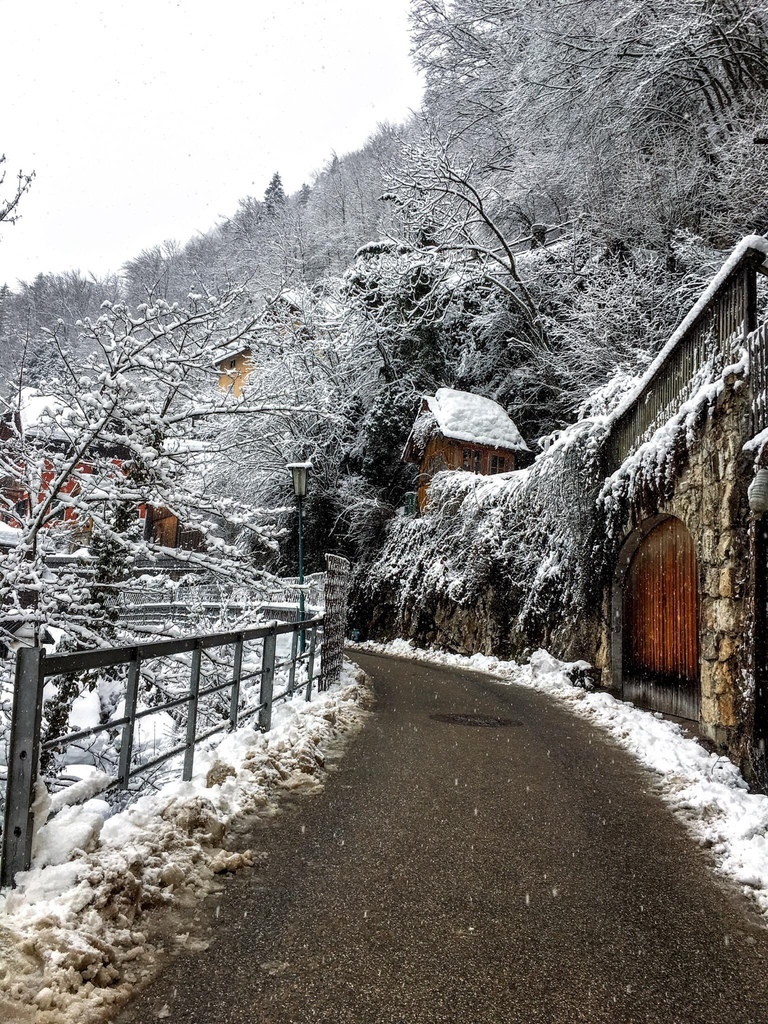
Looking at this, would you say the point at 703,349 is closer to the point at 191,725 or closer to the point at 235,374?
the point at 235,374

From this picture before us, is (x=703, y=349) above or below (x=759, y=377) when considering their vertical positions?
above

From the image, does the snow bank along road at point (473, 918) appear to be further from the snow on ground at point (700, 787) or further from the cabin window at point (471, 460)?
the cabin window at point (471, 460)

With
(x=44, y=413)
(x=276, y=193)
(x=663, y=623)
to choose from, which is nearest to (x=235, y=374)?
(x=44, y=413)

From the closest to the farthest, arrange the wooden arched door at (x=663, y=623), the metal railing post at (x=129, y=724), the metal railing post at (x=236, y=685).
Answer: the metal railing post at (x=129, y=724) < the metal railing post at (x=236, y=685) < the wooden arched door at (x=663, y=623)

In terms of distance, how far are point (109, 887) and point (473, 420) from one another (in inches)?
899

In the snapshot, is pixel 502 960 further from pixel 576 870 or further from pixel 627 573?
pixel 627 573

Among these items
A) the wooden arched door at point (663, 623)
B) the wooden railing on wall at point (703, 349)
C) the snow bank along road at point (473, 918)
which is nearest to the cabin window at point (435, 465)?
the wooden railing on wall at point (703, 349)

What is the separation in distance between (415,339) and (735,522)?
2377 cm

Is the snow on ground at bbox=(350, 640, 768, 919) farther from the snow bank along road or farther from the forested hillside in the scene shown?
the forested hillside

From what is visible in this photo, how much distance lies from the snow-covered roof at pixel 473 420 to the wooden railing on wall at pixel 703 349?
11924mm

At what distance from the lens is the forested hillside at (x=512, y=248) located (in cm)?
1545

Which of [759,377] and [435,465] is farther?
[435,465]

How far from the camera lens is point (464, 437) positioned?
2417cm

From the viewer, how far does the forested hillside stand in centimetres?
1545
